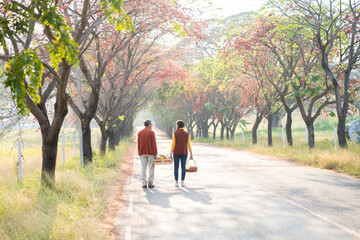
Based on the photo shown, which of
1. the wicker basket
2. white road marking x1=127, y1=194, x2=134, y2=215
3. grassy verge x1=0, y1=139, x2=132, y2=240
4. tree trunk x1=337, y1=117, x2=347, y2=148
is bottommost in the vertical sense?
white road marking x1=127, y1=194, x2=134, y2=215

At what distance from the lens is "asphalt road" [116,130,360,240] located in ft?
20.2

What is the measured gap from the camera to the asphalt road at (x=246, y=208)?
6.15 m

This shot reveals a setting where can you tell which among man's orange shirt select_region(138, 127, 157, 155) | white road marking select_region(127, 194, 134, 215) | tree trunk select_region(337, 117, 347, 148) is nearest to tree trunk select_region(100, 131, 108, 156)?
man's orange shirt select_region(138, 127, 157, 155)

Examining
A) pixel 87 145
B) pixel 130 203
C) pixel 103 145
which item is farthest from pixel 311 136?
pixel 130 203

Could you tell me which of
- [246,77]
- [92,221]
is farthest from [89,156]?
[246,77]

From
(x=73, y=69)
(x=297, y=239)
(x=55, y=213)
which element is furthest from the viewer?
(x=73, y=69)

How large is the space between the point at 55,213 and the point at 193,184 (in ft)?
17.0

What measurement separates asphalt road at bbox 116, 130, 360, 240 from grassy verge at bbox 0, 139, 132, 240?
637mm

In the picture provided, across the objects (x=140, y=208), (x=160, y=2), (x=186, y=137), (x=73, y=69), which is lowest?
(x=140, y=208)

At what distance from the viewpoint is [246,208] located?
786 centimetres

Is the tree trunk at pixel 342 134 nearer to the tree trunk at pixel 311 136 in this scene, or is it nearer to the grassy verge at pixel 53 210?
the tree trunk at pixel 311 136

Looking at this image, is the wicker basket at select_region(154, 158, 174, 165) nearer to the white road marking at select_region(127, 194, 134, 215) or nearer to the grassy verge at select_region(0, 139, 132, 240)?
the white road marking at select_region(127, 194, 134, 215)

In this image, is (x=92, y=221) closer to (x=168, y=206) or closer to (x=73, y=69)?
(x=168, y=206)

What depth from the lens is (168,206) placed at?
8312 mm
